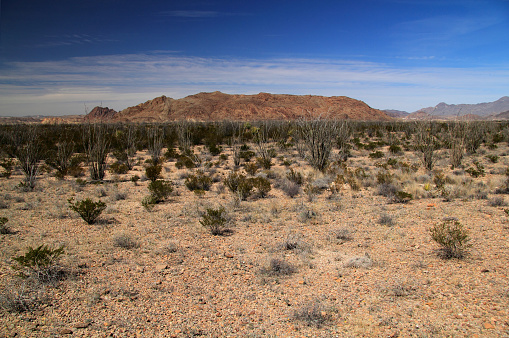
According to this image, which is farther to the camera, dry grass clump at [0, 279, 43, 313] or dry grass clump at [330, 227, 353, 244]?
dry grass clump at [330, 227, 353, 244]

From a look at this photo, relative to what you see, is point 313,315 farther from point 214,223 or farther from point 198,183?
point 198,183

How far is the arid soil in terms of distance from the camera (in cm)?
380

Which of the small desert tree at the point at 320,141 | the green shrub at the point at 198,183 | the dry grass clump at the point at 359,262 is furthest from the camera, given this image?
the small desert tree at the point at 320,141

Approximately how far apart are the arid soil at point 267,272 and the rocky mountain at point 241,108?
77922mm

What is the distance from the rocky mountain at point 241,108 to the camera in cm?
8975

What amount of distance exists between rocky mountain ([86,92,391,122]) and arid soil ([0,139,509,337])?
77922mm

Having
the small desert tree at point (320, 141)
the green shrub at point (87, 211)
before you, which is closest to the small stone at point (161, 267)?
the green shrub at point (87, 211)

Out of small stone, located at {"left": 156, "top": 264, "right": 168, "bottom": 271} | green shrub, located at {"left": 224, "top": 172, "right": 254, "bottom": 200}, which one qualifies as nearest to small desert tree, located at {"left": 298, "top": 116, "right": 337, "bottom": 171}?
green shrub, located at {"left": 224, "top": 172, "right": 254, "bottom": 200}

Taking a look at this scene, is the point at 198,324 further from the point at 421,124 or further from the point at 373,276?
the point at 421,124

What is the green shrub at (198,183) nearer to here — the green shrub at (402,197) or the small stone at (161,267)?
the small stone at (161,267)

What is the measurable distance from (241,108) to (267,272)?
300ft

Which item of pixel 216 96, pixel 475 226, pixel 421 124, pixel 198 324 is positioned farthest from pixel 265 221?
pixel 216 96

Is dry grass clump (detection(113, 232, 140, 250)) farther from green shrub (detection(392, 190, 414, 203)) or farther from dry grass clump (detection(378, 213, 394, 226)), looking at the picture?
green shrub (detection(392, 190, 414, 203))

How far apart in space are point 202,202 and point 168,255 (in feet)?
12.5
